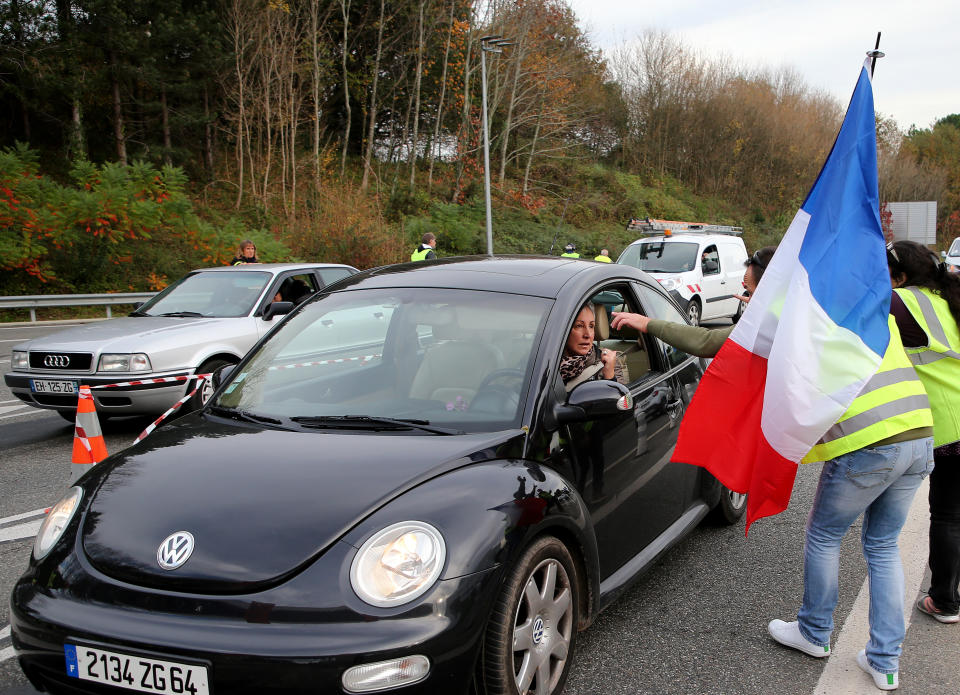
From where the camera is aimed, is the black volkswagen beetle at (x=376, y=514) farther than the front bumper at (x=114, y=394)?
No

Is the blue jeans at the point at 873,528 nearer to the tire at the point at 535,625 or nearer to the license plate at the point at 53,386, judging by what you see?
the tire at the point at 535,625

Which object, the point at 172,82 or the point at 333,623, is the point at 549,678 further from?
the point at 172,82

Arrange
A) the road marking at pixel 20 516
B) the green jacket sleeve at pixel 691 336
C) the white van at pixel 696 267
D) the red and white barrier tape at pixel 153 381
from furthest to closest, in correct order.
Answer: the white van at pixel 696 267 → the red and white barrier tape at pixel 153 381 → the road marking at pixel 20 516 → the green jacket sleeve at pixel 691 336

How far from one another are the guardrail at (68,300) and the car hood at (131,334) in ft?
39.1

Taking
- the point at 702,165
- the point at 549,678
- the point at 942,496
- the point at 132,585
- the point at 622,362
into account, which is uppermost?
the point at 702,165

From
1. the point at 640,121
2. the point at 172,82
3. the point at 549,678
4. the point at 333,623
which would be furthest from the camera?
the point at 640,121

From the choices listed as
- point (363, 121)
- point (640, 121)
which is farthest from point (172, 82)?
point (640, 121)

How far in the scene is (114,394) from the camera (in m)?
7.15

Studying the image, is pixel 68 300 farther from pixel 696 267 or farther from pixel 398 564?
pixel 398 564

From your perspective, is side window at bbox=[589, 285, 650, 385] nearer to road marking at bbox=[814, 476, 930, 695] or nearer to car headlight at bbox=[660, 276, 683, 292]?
road marking at bbox=[814, 476, 930, 695]

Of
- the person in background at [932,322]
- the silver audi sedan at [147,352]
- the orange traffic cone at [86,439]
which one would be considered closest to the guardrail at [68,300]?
the silver audi sedan at [147,352]

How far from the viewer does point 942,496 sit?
374 centimetres

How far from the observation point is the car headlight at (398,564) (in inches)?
90.0

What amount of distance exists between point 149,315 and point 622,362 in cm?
615
